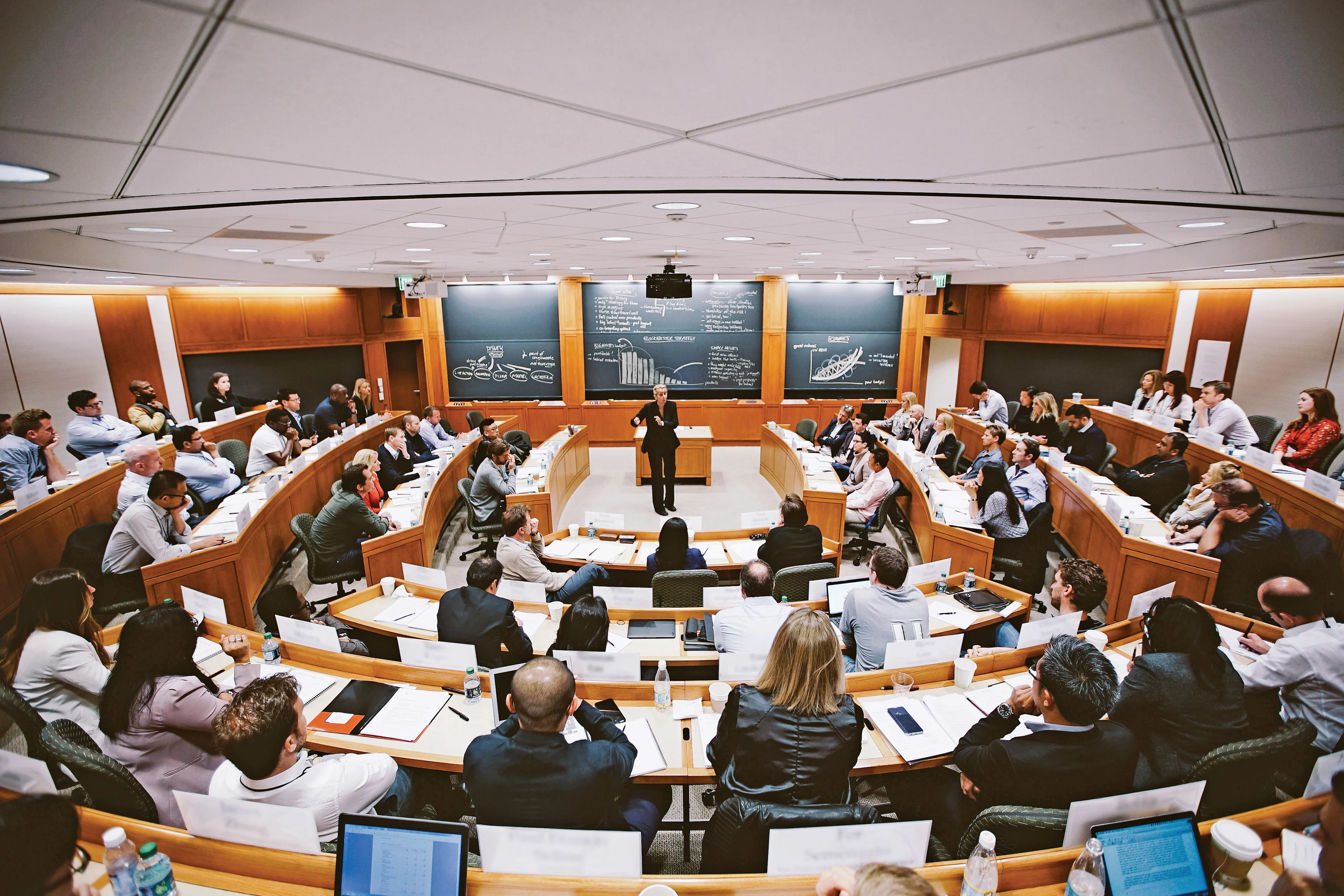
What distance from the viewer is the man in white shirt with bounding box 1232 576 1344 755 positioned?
8.27 ft

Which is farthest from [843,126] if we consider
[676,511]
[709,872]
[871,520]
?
[676,511]

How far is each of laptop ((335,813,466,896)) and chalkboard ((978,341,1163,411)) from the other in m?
10.2

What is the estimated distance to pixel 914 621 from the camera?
3.12 metres

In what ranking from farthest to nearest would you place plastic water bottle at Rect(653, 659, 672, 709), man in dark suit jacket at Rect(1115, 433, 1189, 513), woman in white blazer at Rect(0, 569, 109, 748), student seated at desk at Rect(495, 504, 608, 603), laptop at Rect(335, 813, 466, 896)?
man in dark suit jacket at Rect(1115, 433, 1189, 513)
student seated at desk at Rect(495, 504, 608, 603)
plastic water bottle at Rect(653, 659, 672, 709)
woman in white blazer at Rect(0, 569, 109, 748)
laptop at Rect(335, 813, 466, 896)

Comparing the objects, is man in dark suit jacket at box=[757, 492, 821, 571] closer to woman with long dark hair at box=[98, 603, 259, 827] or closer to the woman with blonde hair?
the woman with blonde hair

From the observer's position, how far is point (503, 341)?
433 inches

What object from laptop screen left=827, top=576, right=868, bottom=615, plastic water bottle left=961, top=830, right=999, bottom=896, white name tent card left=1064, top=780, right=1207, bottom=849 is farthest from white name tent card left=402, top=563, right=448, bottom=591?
white name tent card left=1064, top=780, right=1207, bottom=849

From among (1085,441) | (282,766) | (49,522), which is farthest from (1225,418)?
(49,522)

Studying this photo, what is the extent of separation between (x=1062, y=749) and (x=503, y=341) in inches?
414

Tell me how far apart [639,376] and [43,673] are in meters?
9.20

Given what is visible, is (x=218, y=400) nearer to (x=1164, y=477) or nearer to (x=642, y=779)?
(x=642, y=779)

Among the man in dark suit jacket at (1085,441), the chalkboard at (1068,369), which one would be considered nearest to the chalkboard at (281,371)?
the man in dark suit jacket at (1085,441)

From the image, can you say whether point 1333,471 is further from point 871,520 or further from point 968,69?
point 968,69

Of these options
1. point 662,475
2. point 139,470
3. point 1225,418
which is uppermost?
point 1225,418
